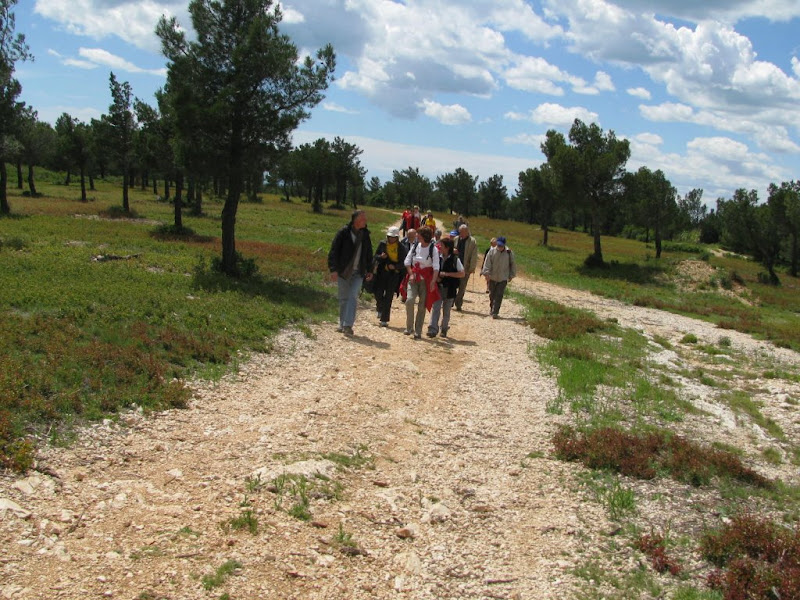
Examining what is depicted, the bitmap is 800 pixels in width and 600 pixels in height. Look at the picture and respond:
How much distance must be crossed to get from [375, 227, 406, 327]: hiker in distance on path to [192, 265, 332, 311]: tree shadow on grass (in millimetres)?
1809

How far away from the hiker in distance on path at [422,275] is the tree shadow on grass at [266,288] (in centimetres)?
305

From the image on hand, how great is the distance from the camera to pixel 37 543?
529cm

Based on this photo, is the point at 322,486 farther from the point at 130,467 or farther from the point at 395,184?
the point at 395,184

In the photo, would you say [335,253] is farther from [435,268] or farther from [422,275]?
[435,268]

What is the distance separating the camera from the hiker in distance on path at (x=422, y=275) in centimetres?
1438

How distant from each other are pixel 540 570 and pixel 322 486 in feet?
7.99

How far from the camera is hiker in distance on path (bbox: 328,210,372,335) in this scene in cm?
1359

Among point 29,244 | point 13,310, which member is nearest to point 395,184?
point 29,244

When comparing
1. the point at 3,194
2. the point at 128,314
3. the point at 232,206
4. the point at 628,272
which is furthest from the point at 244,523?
the point at 628,272

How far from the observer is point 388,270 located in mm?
15516

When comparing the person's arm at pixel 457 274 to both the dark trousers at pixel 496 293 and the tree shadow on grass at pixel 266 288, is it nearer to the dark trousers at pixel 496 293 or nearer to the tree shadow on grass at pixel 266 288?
the tree shadow on grass at pixel 266 288

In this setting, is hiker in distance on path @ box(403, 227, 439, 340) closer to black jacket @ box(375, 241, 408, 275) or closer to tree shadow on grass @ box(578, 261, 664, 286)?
black jacket @ box(375, 241, 408, 275)

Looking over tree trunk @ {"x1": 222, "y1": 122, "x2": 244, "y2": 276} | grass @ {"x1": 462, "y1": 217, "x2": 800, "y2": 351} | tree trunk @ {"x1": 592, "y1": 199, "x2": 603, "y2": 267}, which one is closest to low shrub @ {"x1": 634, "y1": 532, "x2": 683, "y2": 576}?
tree trunk @ {"x1": 222, "y1": 122, "x2": 244, "y2": 276}

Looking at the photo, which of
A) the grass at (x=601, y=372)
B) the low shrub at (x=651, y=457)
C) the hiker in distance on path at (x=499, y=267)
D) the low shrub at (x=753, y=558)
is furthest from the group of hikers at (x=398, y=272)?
the low shrub at (x=753, y=558)
